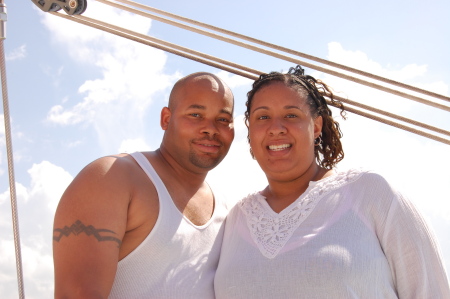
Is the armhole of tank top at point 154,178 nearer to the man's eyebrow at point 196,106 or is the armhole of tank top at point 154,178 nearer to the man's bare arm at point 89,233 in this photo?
the man's bare arm at point 89,233

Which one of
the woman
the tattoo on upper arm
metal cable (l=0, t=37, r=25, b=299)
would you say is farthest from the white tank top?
metal cable (l=0, t=37, r=25, b=299)

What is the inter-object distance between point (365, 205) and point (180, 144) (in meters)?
1.49

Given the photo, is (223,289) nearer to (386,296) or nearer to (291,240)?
(291,240)

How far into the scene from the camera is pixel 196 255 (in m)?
3.54

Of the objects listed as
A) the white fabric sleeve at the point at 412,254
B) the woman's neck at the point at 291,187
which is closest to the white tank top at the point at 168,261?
the woman's neck at the point at 291,187

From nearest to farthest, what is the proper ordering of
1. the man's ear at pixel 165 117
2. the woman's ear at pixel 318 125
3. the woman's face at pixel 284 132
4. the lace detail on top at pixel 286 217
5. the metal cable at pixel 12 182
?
1. the lace detail on top at pixel 286 217
2. the woman's face at pixel 284 132
3. the woman's ear at pixel 318 125
4. the metal cable at pixel 12 182
5. the man's ear at pixel 165 117

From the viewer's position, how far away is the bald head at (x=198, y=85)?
13.8ft

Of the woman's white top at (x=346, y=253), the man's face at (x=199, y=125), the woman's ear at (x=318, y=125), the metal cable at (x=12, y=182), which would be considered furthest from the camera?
the man's face at (x=199, y=125)

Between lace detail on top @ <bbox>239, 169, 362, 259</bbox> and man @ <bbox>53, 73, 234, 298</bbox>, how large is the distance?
1.26 ft

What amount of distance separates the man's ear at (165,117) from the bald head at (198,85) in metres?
0.04

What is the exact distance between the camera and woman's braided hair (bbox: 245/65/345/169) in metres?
3.62

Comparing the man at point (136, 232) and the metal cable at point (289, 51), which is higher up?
the metal cable at point (289, 51)

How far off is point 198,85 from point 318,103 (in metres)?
0.95

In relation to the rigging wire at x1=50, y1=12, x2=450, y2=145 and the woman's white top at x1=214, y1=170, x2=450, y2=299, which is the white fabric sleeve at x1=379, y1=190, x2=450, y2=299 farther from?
the rigging wire at x1=50, y1=12, x2=450, y2=145
